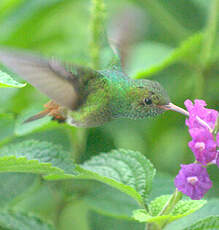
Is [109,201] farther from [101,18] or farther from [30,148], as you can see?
[101,18]

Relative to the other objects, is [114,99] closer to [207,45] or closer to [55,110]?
[55,110]

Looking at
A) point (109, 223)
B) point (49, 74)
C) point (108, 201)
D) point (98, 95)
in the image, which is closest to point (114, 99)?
point (98, 95)

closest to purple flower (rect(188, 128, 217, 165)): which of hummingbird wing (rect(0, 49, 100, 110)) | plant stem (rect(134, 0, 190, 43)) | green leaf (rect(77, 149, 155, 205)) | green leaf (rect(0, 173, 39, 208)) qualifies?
green leaf (rect(77, 149, 155, 205))

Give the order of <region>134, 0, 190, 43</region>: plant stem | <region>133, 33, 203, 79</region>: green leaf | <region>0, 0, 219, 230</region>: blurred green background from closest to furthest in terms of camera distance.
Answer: <region>0, 0, 219, 230</region>: blurred green background
<region>133, 33, 203, 79</region>: green leaf
<region>134, 0, 190, 43</region>: plant stem

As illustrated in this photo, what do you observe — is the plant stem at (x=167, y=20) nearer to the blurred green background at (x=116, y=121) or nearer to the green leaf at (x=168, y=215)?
the blurred green background at (x=116, y=121)

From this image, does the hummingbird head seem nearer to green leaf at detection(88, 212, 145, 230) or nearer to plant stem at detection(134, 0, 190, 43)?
green leaf at detection(88, 212, 145, 230)

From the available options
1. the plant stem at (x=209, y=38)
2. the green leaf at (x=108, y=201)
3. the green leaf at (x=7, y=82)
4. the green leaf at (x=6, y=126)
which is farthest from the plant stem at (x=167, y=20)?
the green leaf at (x=7, y=82)
